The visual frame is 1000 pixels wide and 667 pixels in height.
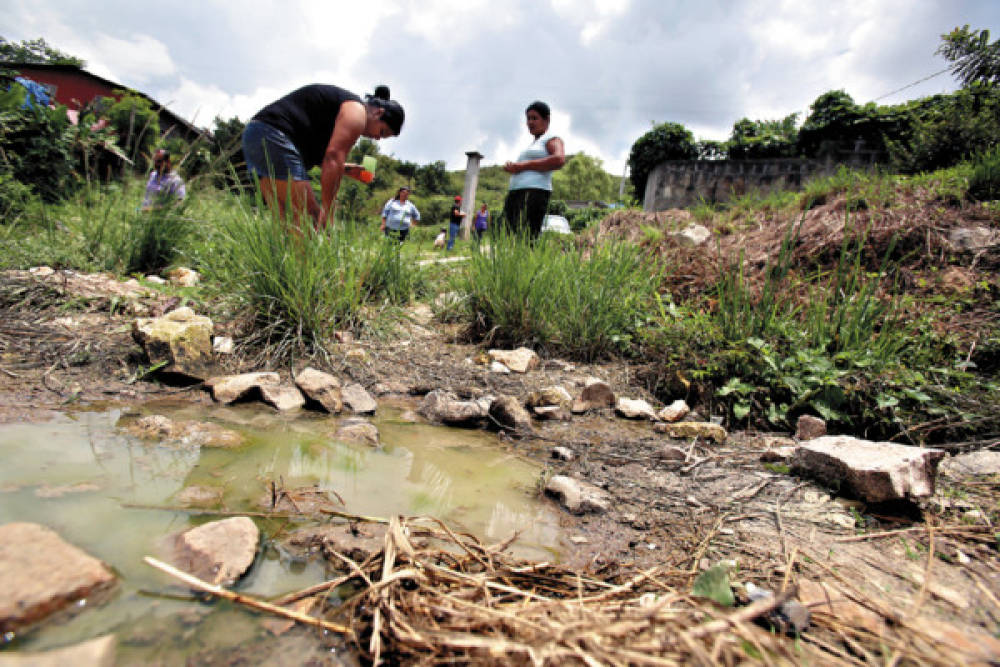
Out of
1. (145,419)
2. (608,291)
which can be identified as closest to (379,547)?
(145,419)

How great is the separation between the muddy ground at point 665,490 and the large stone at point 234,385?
0.08 m

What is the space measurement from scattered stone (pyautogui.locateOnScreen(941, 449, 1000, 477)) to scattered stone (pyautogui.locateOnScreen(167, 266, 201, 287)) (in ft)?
13.9

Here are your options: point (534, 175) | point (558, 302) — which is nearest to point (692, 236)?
point (534, 175)

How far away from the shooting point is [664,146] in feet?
50.0

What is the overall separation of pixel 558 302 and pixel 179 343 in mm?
2093

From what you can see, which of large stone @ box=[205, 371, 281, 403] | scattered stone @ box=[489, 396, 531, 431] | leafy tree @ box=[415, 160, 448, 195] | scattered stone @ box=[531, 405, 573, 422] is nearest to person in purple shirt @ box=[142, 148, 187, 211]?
large stone @ box=[205, 371, 281, 403]

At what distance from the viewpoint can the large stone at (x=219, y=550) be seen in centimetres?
82

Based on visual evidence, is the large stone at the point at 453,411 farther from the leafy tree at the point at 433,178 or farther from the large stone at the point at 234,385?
the leafy tree at the point at 433,178

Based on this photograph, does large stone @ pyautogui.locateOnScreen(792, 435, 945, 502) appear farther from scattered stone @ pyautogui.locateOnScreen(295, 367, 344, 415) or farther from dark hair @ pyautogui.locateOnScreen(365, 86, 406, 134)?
dark hair @ pyautogui.locateOnScreen(365, 86, 406, 134)

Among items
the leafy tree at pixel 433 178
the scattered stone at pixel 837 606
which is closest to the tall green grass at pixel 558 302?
the scattered stone at pixel 837 606

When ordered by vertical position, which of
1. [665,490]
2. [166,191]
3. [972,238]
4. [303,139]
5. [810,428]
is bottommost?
[665,490]

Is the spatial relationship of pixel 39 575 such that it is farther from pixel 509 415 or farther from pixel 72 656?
pixel 509 415

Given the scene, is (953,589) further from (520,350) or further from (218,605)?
(520,350)

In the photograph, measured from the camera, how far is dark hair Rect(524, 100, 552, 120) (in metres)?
3.99
